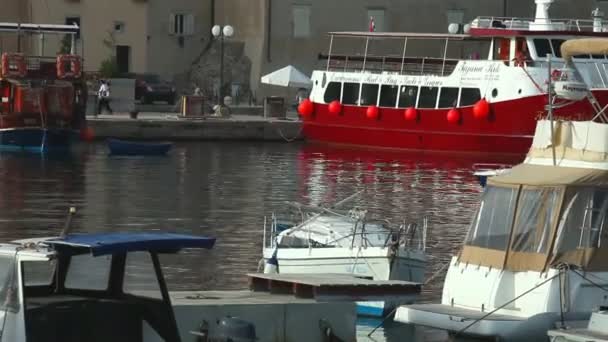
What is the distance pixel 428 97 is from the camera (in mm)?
58000

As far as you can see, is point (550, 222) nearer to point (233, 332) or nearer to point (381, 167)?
point (233, 332)

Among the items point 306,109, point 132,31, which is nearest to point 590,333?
point 306,109

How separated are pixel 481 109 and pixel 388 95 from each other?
486 centimetres

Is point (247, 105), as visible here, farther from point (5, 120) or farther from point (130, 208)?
point (130, 208)

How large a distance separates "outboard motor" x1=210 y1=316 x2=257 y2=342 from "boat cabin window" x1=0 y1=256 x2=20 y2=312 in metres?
4.35

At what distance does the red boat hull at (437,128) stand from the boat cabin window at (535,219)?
30.5m

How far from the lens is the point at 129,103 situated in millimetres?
65312

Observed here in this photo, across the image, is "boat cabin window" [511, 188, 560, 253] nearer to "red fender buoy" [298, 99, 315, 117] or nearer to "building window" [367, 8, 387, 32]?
"red fender buoy" [298, 99, 315, 117]

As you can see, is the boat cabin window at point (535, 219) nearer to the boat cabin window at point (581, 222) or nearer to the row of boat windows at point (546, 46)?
the boat cabin window at point (581, 222)

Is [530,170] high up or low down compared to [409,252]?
up

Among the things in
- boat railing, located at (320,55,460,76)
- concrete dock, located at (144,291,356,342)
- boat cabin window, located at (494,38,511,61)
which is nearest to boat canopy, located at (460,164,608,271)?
concrete dock, located at (144,291,356,342)

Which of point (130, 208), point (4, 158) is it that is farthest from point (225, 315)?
point (4, 158)

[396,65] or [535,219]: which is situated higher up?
[535,219]

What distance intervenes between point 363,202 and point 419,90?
19.2 meters
